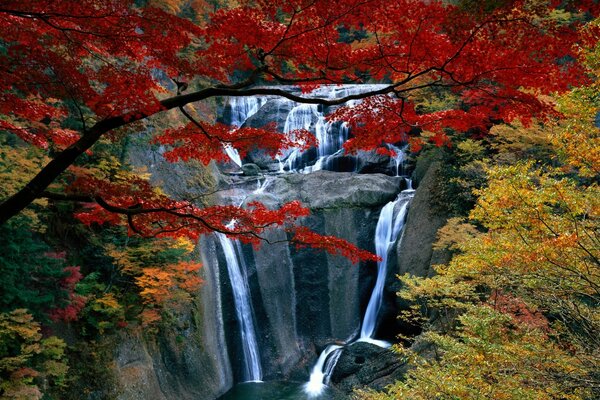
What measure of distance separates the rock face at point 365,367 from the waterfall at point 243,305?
2.70 metres

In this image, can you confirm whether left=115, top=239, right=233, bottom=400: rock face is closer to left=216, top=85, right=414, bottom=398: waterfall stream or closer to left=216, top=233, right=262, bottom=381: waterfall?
left=216, top=233, right=262, bottom=381: waterfall

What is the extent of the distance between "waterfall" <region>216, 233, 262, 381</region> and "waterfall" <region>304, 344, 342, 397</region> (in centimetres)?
178

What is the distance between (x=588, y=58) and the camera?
4891mm

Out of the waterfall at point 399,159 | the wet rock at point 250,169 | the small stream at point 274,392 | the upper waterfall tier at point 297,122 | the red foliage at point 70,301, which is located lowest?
the small stream at point 274,392

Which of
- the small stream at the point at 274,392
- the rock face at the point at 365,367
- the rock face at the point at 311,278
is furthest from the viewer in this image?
the rock face at the point at 311,278

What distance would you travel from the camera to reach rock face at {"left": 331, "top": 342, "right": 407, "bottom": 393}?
10984 millimetres

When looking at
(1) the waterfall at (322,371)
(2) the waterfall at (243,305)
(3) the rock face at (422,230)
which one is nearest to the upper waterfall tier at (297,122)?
(3) the rock face at (422,230)

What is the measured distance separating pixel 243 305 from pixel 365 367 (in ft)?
15.1

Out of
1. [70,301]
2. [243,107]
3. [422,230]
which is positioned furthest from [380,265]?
[243,107]

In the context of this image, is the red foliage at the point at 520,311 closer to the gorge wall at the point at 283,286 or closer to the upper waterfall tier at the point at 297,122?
the gorge wall at the point at 283,286

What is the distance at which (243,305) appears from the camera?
1374cm

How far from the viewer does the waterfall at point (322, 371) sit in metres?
11.9

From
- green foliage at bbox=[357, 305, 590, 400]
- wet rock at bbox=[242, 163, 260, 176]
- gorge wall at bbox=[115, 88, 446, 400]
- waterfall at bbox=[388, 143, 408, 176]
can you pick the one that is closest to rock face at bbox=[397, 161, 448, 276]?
gorge wall at bbox=[115, 88, 446, 400]

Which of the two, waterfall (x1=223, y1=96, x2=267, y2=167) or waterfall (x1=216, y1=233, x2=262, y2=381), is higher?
waterfall (x1=223, y1=96, x2=267, y2=167)
